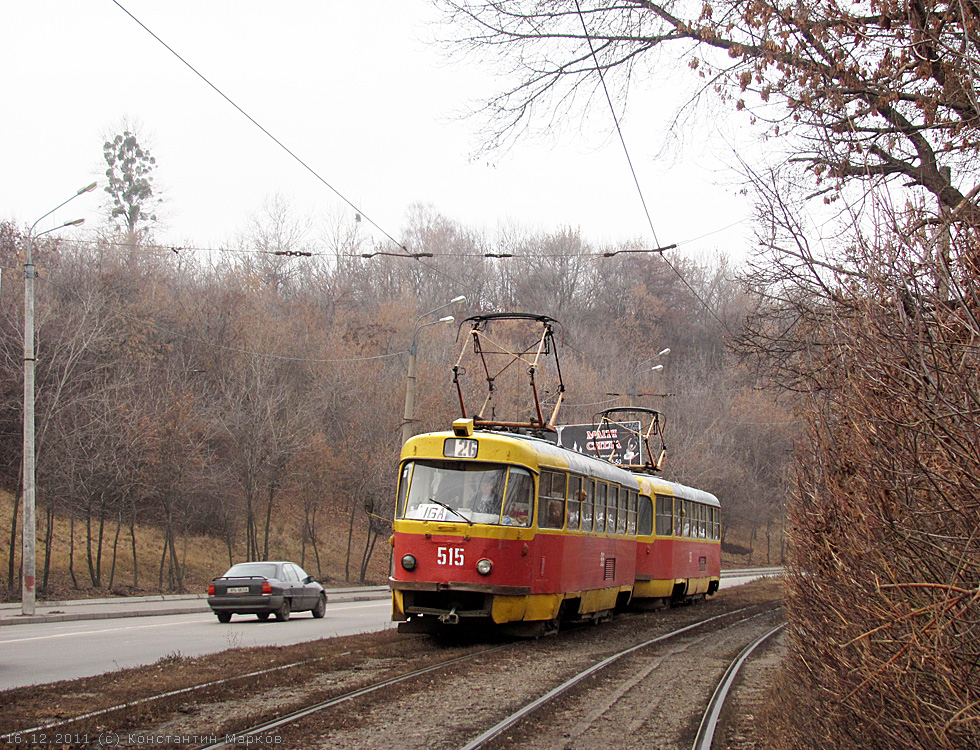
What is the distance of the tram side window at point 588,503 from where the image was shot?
52.9 feet

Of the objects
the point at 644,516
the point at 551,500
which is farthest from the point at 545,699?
the point at 644,516

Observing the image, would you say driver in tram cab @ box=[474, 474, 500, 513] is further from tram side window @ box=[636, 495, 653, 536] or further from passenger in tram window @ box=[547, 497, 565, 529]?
tram side window @ box=[636, 495, 653, 536]

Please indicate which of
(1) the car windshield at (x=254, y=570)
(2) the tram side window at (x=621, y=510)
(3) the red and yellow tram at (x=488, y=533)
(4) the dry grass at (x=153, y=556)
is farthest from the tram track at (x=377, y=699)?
(4) the dry grass at (x=153, y=556)

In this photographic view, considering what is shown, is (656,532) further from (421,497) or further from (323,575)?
(323,575)

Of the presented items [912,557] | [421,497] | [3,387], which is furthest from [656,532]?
[3,387]

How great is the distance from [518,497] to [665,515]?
367 inches

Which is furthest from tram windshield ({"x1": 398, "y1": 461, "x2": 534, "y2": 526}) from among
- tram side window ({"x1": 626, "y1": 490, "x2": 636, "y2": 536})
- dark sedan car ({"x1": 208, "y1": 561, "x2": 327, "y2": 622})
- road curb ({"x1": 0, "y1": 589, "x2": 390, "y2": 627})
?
road curb ({"x1": 0, "y1": 589, "x2": 390, "y2": 627})

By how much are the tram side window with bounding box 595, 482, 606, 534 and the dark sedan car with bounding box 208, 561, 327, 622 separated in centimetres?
704

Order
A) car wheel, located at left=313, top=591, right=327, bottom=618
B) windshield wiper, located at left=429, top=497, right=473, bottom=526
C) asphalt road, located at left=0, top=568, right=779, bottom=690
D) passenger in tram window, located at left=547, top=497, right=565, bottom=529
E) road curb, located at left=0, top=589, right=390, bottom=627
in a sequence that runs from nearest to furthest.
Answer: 1. asphalt road, located at left=0, top=568, right=779, bottom=690
2. windshield wiper, located at left=429, top=497, right=473, bottom=526
3. passenger in tram window, located at left=547, top=497, right=565, bottom=529
4. road curb, located at left=0, top=589, right=390, bottom=627
5. car wheel, located at left=313, top=591, right=327, bottom=618

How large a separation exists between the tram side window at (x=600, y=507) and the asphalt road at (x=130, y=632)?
459 centimetres

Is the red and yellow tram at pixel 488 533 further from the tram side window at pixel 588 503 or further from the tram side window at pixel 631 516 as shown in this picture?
the tram side window at pixel 631 516

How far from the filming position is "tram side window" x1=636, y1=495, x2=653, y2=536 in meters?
20.4

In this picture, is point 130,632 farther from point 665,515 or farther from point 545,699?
point 665,515

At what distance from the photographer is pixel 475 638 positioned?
15297 mm
